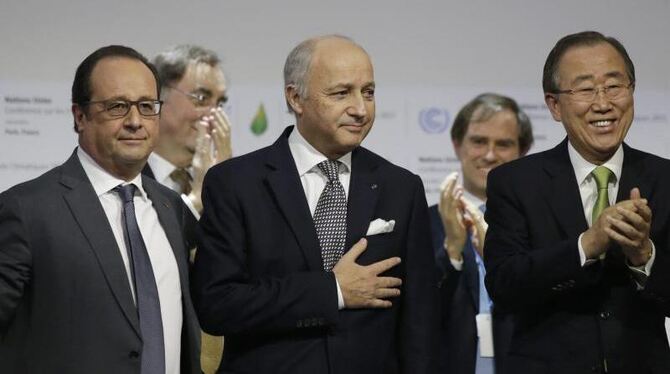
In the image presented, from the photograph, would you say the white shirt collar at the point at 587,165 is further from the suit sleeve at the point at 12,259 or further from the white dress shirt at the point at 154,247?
the suit sleeve at the point at 12,259

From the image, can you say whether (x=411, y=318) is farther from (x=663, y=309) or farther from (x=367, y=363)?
(x=663, y=309)

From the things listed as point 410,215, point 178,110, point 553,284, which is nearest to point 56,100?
point 178,110

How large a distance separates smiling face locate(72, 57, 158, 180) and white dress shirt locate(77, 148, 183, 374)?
0.04 meters

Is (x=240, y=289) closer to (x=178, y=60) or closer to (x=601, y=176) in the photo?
(x=601, y=176)

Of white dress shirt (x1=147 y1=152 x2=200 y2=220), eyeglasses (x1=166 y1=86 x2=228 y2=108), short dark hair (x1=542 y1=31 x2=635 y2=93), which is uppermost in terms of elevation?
eyeglasses (x1=166 y1=86 x2=228 y2=108)

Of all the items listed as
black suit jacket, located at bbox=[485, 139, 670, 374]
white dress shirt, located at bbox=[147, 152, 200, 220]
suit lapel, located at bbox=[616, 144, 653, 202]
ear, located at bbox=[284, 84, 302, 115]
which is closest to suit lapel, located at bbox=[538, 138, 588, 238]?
black suit jacket, located at bbox=[485, 139, 670, 374]

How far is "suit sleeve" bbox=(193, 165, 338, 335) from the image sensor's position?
9.98ft

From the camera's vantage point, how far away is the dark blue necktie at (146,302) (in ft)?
10.1

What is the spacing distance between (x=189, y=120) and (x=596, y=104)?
239 cm

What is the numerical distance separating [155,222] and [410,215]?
0.80 meters

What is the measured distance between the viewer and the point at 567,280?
3053mm

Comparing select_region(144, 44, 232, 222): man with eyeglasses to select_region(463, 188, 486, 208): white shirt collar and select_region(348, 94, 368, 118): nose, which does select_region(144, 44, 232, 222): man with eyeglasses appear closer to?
select_region(463, 188, 486, 208): white shirt collar

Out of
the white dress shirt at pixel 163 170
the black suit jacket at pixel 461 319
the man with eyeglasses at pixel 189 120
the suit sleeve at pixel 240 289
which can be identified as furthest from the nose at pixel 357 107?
the white dress shirt at pixel 163 170

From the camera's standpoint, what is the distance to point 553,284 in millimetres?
3070
